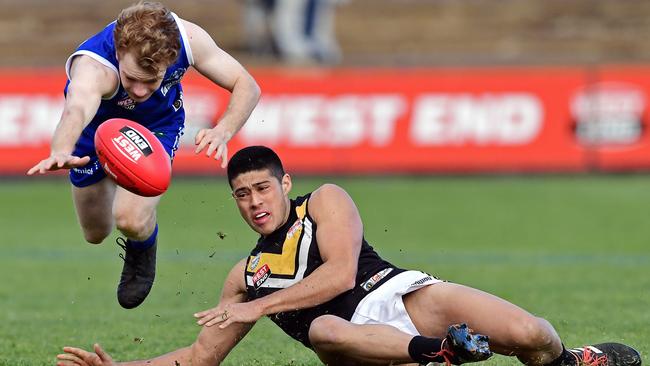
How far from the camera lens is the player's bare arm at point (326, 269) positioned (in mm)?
5898

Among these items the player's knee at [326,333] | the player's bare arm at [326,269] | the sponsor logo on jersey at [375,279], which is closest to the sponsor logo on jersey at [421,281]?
the sponsor logo on jersey at [375,279]

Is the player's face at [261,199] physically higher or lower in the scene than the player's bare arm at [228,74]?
lower

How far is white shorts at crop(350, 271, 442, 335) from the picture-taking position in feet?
20.3

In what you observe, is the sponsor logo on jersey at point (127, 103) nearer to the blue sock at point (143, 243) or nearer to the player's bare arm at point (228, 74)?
the player's bare arm at point (228, 74)

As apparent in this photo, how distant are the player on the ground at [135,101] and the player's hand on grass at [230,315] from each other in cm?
80

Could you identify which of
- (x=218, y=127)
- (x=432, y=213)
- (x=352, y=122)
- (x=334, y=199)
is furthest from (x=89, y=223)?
(x=352, y=122)

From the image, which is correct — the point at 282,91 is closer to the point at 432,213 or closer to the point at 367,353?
the point at 432,213

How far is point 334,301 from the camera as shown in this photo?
20.5ft

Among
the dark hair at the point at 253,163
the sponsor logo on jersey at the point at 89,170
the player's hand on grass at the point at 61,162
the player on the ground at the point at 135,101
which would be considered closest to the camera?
the player's hand on grass at the point at 61,162

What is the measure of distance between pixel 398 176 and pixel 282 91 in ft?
7.04

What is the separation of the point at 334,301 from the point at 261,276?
38 cm

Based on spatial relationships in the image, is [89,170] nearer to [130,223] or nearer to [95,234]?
[95,234]

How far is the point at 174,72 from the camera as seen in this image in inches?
291

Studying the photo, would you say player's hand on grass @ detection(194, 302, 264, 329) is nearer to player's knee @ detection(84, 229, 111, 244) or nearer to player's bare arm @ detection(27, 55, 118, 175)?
player's bare arm @ detection(27, 55, 118, 175)
